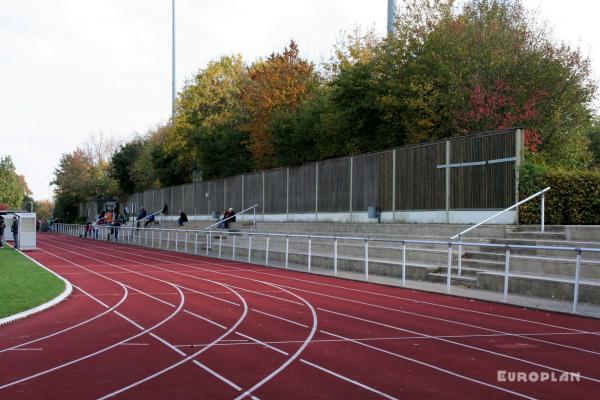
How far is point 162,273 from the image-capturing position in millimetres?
21516

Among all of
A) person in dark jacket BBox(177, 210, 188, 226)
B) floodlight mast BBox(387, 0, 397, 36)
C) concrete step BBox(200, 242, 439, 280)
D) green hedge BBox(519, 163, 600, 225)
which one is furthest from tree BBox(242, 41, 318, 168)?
green hedge BBox(519, 163, 600, 225)

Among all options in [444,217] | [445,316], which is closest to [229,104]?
[444,217]

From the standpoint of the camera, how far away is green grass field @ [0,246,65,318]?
41.1ft

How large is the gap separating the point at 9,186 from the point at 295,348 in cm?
14652

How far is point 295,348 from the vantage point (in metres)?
8.80

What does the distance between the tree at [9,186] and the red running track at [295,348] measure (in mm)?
136984

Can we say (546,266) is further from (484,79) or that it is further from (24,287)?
(484,79)

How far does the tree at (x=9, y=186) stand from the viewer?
Answer: 140750 mm

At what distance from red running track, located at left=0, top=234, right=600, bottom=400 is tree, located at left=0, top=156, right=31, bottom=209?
449 ft

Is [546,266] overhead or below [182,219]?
below

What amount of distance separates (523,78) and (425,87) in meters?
4.00

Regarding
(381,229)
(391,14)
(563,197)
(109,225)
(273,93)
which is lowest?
(109,225)

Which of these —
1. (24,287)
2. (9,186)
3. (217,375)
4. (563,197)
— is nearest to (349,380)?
(217,375)

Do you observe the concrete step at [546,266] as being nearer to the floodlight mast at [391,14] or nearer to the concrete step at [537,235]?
the concrete step at [537,235]
